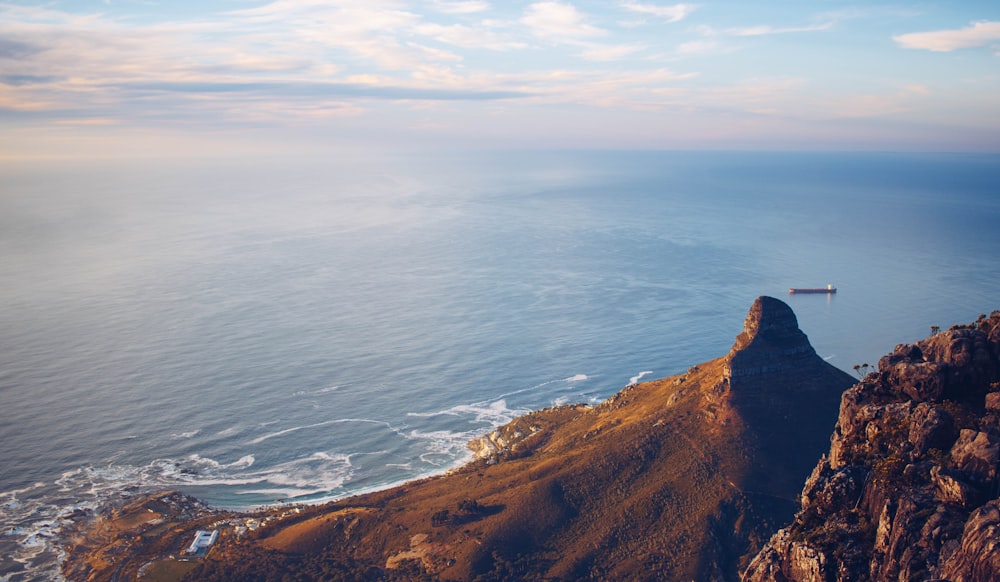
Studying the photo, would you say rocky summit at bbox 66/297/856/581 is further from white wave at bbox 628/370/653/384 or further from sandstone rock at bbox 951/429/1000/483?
sandstone rock at bbox 951/429/1000/483

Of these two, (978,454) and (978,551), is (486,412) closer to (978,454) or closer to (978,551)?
(978,454)

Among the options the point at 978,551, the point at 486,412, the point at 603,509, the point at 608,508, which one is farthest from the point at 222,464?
the point at 978,551

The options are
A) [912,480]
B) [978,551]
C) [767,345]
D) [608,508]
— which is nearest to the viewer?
[978,551]

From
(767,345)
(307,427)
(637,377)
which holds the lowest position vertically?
(307,427)

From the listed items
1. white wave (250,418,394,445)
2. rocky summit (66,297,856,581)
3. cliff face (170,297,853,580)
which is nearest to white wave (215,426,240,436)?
white wave (250,418,394,445)

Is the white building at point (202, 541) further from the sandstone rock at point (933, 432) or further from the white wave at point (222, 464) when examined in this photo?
the sandstone rock at point (933, 432)

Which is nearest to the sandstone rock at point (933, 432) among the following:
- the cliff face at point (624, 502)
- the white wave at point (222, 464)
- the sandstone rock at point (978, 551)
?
the sandstone rock at point (978, 551)
